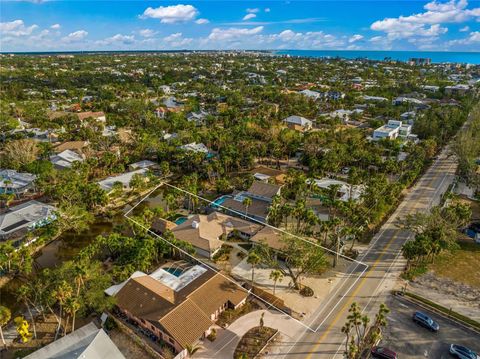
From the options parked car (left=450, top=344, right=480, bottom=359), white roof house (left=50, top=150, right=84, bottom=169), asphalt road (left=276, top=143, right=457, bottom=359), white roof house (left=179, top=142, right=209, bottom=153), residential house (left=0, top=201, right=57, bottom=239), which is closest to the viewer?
parked car (left=450, top=344, right=480, bottom=359)

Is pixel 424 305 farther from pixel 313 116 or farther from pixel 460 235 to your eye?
pixel 313 116

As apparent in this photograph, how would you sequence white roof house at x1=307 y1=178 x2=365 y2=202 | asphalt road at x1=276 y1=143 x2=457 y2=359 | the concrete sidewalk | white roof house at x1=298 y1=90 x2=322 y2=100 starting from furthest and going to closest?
white roof house at x1=298 y1=90 x2=322 y2=100 < white roof house at x1=307 y1=178 x2=365 y2=202 < asphalt road at x1=276 y1=143 x2=457 y2=359 < the concrete sidewalk

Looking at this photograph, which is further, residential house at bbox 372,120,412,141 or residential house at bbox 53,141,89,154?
residential house at bbox 372,120,412,141

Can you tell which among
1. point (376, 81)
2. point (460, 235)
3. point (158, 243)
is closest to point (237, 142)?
point (158, 243)

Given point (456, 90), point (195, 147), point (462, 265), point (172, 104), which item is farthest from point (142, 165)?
A: point (456, 90)

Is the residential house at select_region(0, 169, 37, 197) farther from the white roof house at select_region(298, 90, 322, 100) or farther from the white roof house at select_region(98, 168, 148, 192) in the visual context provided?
the white roof house at select_region(298, 90, 322, 100)

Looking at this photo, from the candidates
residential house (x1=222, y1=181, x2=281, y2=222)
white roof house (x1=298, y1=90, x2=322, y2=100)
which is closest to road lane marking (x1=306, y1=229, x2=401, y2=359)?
residential house (x1=222, y1=181, x2=281, y2=222)

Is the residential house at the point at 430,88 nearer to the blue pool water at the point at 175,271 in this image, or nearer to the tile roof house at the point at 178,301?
the blue pool water at the point at 175,271
